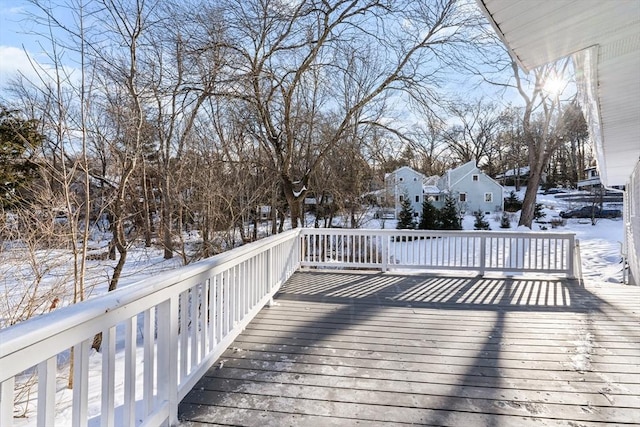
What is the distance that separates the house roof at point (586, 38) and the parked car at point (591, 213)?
2499 centimetres

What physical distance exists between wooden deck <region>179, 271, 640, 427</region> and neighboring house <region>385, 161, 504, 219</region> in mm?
22026

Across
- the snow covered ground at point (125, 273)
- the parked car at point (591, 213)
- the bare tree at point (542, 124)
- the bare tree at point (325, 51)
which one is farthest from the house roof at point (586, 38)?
the parked car at point (591, 213)

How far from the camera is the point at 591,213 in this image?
76.1 feet

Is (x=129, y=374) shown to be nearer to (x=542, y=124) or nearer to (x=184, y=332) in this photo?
(x=184, y=332)

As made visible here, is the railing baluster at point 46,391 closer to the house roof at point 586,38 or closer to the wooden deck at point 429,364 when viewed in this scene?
the wooden deck at point 429,364

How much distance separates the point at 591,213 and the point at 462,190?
826cm

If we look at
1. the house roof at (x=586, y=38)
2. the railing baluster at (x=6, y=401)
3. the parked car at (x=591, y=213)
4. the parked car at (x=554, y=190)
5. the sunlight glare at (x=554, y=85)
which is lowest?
the railing baluster at (x=6, y=401)

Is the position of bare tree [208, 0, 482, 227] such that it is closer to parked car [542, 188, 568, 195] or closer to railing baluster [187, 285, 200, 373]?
railing baluster [187, 285, 200, 373]

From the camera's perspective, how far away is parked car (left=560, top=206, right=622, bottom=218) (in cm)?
2314

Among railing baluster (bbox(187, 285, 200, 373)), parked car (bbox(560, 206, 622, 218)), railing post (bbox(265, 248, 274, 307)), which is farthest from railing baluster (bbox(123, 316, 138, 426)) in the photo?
parked car (bbox(560, 206, 622, 218))

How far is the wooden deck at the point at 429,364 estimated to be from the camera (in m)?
2.07

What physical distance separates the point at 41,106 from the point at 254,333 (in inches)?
201

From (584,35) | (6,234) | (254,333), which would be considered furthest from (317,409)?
(6,234)

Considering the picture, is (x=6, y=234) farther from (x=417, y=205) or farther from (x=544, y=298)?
(x=417, y=205)
